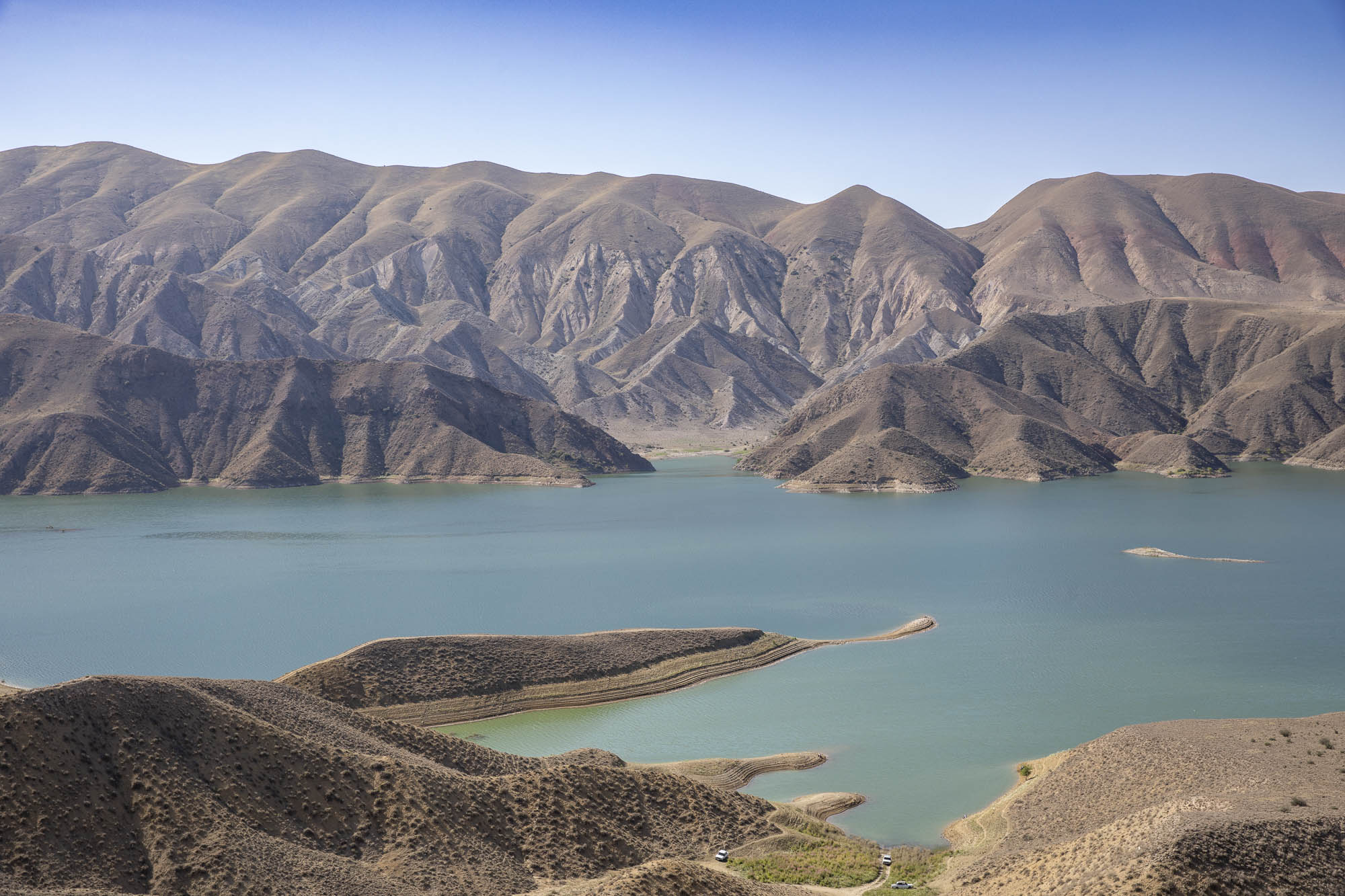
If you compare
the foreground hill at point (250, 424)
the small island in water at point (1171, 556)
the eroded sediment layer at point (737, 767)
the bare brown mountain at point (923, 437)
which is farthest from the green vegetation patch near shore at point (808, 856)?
the foreground hill at point (250, 424)

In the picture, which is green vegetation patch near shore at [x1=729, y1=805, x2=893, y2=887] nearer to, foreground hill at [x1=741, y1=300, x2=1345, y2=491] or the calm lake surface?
the calm lake surface

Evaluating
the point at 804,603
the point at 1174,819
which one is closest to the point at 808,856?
the point at 1174,819

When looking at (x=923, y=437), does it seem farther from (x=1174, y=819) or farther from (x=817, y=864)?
(x=1174, y=819)

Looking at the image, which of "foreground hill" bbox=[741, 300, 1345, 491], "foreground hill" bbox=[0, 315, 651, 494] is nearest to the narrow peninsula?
"foreground hill" bbox=[741, 300, 1345, 491]

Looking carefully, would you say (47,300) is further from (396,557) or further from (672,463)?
(396,557)

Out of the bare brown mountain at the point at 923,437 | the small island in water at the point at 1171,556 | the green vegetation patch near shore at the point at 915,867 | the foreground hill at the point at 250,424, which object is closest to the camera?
the green vegetation patch near shore at the point at 915,867

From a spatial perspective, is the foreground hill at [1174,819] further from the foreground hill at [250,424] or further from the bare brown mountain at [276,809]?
the foreground hill at [250,424]
